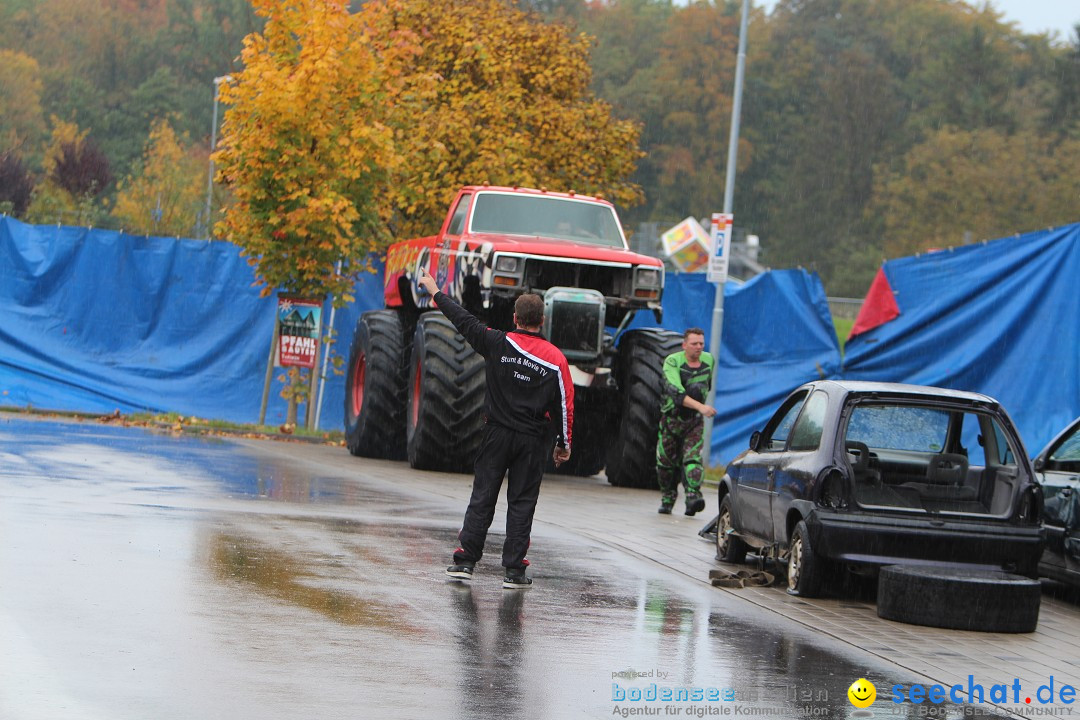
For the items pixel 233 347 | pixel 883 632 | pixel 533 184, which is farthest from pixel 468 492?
pixel 533 184

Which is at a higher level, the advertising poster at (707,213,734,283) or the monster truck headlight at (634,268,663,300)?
the advertising poster at (707,213,734,283)

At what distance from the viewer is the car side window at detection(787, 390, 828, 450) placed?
11180 millimetres

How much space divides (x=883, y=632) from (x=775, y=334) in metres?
13.9

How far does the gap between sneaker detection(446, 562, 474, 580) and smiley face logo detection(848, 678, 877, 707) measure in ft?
10.2

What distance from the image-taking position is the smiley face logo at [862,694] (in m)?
7.25

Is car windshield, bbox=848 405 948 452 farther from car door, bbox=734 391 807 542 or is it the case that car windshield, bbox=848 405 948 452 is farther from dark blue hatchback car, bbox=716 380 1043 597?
dark blue hatchback car, bbox=716 380 1043 597

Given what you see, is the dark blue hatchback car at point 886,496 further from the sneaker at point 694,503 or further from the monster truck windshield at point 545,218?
the monster truck windshield at point 545,218

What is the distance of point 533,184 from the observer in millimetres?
27047

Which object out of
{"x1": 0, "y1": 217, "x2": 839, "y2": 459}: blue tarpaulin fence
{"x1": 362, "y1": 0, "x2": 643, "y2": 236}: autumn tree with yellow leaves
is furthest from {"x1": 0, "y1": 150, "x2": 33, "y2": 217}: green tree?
{"x1": 0, "y1": 217, "x2": 839, "y2": 459}: blue tarpaulin fence

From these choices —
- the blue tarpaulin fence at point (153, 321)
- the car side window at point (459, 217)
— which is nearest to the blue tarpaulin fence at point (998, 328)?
the blue tarpaulin fence at point (153, 321)

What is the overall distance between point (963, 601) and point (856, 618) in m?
A: 0.67

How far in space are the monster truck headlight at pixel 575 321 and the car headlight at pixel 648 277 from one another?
85cm

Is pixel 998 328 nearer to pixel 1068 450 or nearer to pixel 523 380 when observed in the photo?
pixel 1068 450

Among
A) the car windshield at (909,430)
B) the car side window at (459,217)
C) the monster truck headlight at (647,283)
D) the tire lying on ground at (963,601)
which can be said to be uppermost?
the car side window at (459,217)
